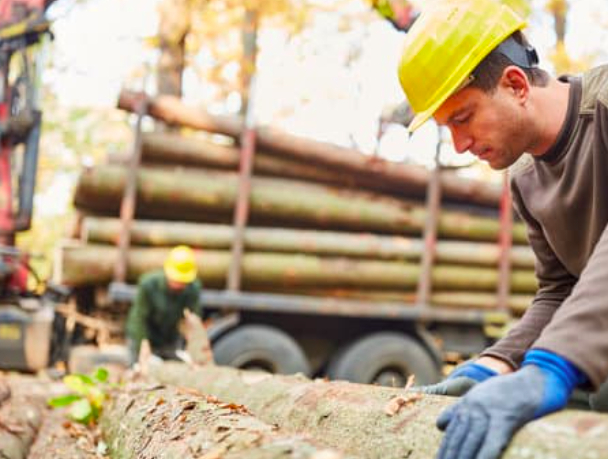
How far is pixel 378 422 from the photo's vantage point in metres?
2.40

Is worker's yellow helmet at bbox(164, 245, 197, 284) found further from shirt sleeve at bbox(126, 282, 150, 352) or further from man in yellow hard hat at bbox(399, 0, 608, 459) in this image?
man in yellow hard hat at bbox(399, 0, 608, 459)

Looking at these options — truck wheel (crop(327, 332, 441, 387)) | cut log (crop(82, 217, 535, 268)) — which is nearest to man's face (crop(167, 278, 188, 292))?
cut log (crop(82, 217, 535, 268))

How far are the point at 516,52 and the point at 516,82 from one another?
0.12m

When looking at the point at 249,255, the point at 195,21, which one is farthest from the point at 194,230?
the point at 195,21

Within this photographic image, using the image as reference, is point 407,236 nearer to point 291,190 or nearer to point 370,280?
point 370,280

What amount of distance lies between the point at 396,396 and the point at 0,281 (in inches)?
279

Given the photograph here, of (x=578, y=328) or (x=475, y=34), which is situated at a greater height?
(x=475, y=34)

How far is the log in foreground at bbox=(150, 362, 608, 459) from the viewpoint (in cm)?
159

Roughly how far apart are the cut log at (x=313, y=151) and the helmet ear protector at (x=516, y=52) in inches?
244

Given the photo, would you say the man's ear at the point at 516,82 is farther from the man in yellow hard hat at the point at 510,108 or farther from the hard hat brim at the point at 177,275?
the hard hat brim at the point at 177,275

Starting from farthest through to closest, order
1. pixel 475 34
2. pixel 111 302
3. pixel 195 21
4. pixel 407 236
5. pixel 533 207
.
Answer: pixel 195 21 < pixel 407 236 < pixel 111 302 < pixel 533 207 < pixel 475 34

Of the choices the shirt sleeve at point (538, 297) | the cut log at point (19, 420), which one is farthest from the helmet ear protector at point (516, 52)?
the cut log at point (19, 420)

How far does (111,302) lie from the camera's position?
7973 mm

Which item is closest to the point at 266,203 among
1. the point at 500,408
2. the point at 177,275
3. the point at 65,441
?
the point at 177,275
